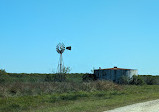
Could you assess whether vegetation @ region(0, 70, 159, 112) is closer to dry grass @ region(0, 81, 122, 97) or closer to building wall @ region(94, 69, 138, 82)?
dry grass @ region(0, 81, 122, 97)

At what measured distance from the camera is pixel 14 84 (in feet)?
69.9

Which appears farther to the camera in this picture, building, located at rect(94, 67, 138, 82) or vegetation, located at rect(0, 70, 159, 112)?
building, located at rect(94, 67, 138, 82)

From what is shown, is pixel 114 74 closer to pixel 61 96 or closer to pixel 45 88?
A: pixel 45 88

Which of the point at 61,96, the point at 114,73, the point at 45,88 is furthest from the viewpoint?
the point at 114,73

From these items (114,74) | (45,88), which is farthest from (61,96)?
(114,74)

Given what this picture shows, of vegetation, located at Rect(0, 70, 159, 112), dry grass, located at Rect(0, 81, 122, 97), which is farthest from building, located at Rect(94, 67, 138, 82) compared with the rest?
dry grass, located at Rect(0, 81, 122, 97)

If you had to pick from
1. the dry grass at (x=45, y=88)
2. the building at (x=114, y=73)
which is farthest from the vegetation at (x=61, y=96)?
the building at (x=114, y=73)

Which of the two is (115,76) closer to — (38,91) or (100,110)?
(38,91)

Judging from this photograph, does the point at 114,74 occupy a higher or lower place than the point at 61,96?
higher

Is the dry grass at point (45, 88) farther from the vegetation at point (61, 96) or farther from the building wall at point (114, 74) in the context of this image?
the building wall at point (114, 74)

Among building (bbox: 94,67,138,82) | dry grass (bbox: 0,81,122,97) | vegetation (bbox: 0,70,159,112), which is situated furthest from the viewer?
building (bbox: 94,67,138,82)

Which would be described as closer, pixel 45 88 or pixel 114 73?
pixel 45 88

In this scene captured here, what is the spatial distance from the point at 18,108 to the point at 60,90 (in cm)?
940

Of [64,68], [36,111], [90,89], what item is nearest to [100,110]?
[36,111]
